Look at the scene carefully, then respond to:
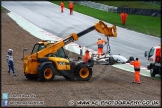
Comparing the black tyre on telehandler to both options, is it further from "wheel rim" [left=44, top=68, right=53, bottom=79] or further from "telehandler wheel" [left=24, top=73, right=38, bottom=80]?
"telehandler wheel" [left=24, top=73, right=38, bottom=80]

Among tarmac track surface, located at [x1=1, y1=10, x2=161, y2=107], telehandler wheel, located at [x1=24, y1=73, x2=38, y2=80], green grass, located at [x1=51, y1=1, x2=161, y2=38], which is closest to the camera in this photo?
tarmac track surface, located at [x1=1, y1=10, x2=161, y2=107]

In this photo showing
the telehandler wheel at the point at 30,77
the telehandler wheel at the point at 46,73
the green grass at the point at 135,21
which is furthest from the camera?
the green grass at the point at 135,21

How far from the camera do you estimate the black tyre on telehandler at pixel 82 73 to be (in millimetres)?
20641

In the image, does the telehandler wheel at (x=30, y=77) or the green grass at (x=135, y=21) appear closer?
the telehandler wheel at (x=30, y=77)

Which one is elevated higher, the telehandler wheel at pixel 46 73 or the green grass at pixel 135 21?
the green grass at pixel 135 21

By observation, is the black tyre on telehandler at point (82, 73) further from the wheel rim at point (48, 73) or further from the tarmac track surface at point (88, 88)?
the wheel rim at point (48, 73)

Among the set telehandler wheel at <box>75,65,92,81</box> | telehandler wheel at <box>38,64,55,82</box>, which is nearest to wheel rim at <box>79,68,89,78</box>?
telehandler wheel at <box>75,65,92,81</box>

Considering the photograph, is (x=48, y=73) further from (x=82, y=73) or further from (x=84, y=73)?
(x=84, y=73)

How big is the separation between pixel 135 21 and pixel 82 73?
2991 centimetres

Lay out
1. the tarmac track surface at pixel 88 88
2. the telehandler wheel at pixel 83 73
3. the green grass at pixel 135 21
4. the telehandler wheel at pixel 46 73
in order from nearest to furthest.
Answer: the tarmac track surface at pixel 88 88, the telehandler wheel at pixel 46 73, the telehandler wheel at pixel 83 73, the green grass at pixel 135 21

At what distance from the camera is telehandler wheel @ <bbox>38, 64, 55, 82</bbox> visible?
20.0 m

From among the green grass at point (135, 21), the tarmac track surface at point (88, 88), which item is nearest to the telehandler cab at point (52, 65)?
the tarmac track surface at point (88, 88)

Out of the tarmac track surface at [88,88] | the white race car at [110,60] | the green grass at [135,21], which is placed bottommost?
the tarmac track surface at [88,88]

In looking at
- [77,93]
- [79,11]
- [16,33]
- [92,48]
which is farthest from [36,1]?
[77,93]
